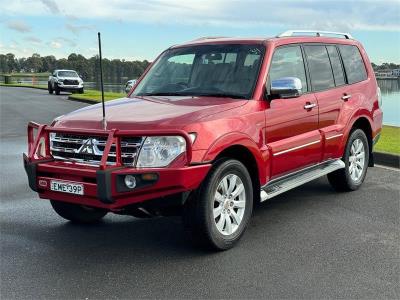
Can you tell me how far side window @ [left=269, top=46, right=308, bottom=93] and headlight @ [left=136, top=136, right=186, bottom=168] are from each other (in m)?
1.64

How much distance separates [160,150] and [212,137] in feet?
1.59

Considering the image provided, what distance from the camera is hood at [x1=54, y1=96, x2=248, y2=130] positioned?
14.4ft

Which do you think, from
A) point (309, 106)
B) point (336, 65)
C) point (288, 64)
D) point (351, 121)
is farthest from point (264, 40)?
point (351, 121)

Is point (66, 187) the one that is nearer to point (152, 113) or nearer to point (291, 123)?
point (152, 113)

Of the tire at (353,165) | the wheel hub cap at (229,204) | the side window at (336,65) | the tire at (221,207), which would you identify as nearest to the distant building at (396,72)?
the tire at (353,165)

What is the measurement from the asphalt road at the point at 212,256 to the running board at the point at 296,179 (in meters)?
0.40

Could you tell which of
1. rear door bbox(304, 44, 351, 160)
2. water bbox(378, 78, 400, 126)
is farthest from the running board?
water bbox(378, 78, 400, 126)

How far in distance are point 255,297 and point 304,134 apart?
248cm

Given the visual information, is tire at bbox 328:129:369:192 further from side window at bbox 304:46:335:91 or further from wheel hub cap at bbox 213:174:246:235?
wheel hub cap at bbox 213:174:246:235

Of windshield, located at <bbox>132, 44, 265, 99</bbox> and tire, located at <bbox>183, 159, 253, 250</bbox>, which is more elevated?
windshield, located at <bbox>132, 44, 265, 99</bbox>

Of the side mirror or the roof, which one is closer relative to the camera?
the side mirror

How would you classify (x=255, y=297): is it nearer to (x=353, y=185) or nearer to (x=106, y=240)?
(x=106, y=240)

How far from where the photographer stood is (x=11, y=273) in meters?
4.27

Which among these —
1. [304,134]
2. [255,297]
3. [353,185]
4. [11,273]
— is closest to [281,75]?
[304,134]
